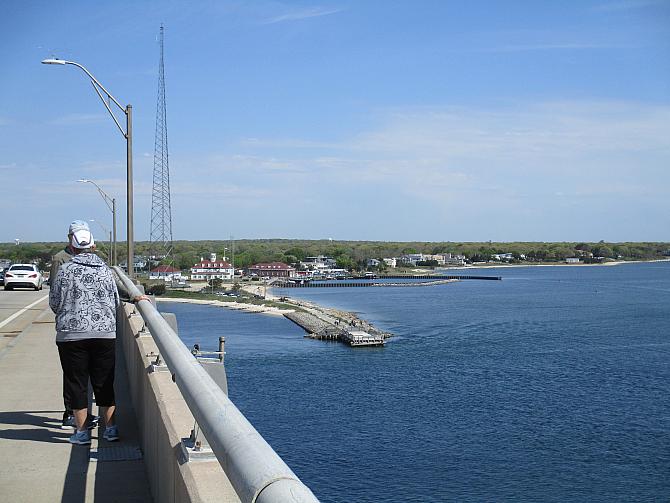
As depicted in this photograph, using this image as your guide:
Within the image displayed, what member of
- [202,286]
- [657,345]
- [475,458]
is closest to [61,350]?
[475,458]

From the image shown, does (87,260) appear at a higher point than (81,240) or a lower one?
lower

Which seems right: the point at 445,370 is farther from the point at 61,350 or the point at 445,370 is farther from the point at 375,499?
the point at 61,350

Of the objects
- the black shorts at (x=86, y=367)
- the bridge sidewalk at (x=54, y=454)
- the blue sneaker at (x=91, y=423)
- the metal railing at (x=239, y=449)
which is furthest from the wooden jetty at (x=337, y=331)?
the metal railing at (x=239, y=449)

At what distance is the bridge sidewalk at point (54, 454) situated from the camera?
5.96m

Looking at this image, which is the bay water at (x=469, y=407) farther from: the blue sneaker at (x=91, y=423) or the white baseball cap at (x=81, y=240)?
the white baseball cap at (x=81, y=240)

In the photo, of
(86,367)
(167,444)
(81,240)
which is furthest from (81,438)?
(167,444)

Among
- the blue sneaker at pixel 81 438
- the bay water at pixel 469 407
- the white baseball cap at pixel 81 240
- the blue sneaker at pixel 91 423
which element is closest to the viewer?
the white baseball cap at pixel 81 240

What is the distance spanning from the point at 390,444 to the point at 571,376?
24.4 m

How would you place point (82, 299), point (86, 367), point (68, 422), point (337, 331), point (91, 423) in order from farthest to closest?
point (337, 331)
point (68, 422)
point (91, 423)
point (86, 367)
point (82, 299)

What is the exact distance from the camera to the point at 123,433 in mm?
7594

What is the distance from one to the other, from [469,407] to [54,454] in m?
46.7

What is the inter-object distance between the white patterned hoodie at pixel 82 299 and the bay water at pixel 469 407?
2955cm

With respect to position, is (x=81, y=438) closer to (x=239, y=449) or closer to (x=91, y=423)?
(x=91, y=423)

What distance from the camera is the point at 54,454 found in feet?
22.9
